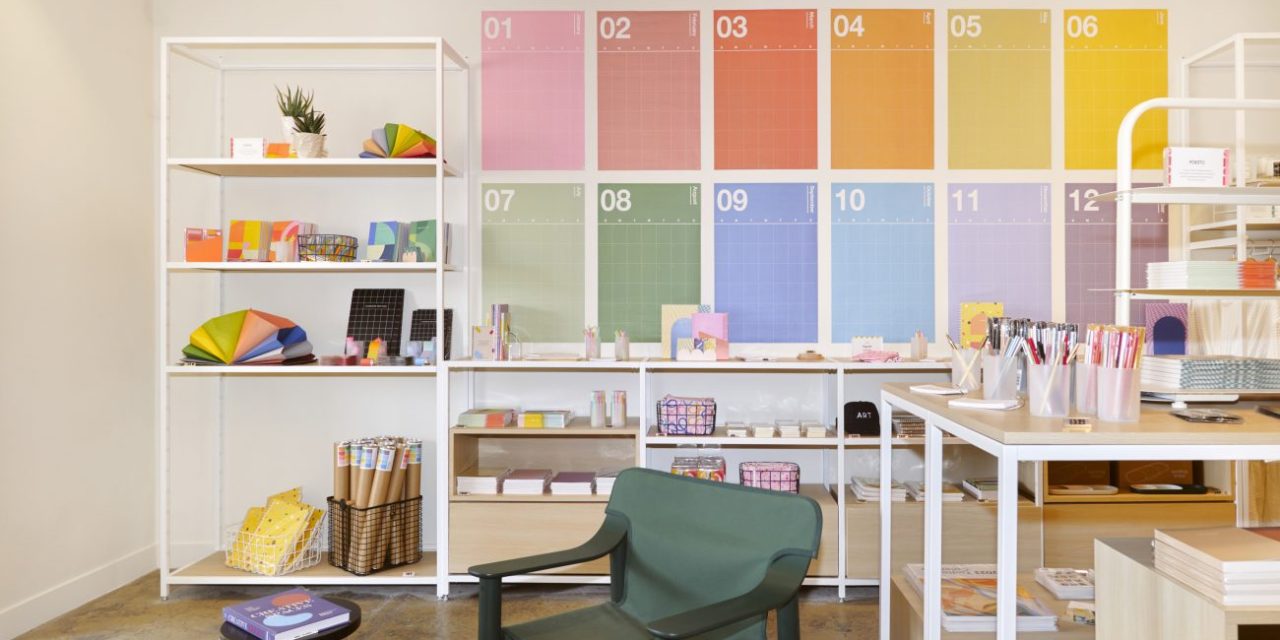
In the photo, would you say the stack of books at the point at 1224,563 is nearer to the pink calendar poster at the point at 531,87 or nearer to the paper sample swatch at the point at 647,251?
the paper sample swatch at the point at 647,251

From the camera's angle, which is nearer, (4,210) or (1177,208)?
(4,210)

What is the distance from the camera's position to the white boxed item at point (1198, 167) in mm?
2648

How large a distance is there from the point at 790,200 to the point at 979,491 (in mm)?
1573

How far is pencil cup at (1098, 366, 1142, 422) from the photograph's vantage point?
5.79 feet

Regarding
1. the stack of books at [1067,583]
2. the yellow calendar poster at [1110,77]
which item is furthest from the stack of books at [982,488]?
the yellow calendar poster at [1110,77]

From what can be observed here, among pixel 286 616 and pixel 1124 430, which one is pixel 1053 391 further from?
pixel 286 616

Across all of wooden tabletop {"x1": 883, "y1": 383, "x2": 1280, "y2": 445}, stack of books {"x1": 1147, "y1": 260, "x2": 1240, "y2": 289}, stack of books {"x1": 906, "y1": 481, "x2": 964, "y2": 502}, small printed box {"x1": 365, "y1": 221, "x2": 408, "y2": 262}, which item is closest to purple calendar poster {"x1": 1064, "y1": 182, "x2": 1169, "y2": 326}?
stack of books {"x1": 906, "y1": 481, "x2": 964, "y2": 502}

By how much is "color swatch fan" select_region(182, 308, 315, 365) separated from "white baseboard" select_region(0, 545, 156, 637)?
3.30ft

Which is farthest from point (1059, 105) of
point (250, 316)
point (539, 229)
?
point (250, 316)

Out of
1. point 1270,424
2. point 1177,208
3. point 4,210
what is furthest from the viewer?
point 1177,208

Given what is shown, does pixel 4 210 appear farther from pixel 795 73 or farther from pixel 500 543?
pixel 795 73

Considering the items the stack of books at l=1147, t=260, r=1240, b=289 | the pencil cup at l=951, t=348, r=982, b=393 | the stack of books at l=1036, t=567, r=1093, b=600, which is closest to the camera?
the pencil cup at l=951, t=348, r=982, b=393

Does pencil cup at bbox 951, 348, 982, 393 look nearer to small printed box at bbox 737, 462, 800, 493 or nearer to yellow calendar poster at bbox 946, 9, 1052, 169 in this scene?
small printed box at bbox 737, 462, 800, 493

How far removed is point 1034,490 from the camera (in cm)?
352
